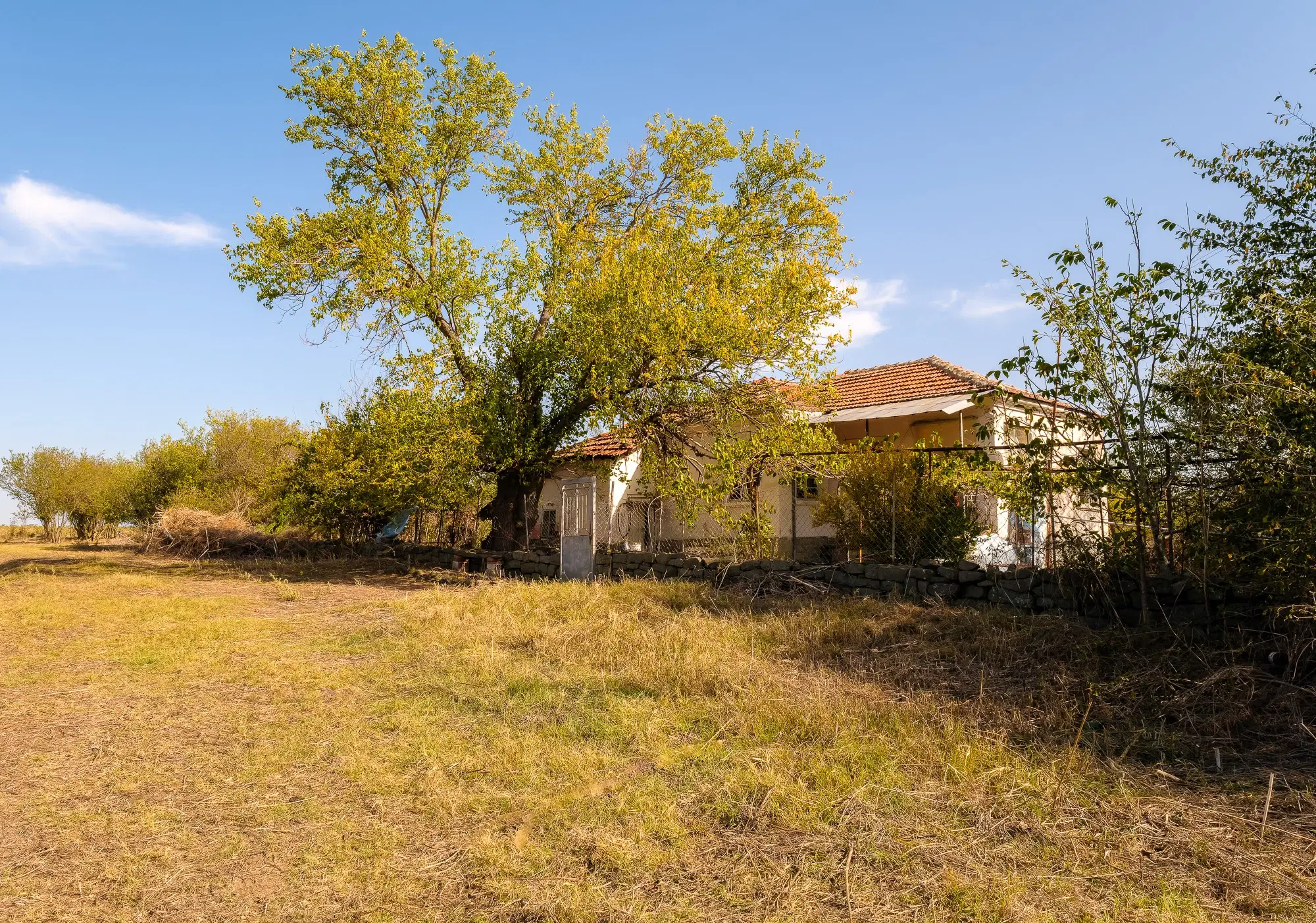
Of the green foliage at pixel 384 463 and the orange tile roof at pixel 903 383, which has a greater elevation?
the orange tile roof at pixel 903 383

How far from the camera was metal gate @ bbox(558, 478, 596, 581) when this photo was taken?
14617mm

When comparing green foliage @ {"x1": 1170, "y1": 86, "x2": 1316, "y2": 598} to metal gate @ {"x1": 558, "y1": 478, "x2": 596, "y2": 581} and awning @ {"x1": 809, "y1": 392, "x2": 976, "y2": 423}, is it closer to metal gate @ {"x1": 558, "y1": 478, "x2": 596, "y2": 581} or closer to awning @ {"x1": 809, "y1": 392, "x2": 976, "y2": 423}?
awning @ {"x1": 809, "y1": 392, "x2": 976, "y2": 423}

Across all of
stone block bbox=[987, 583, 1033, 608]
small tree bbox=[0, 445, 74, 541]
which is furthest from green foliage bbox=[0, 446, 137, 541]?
stone block bbox=[987, 583, 1033, 608]

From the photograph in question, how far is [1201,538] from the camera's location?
23.7 feet

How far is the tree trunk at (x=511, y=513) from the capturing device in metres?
17.8

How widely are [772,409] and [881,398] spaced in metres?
4.38

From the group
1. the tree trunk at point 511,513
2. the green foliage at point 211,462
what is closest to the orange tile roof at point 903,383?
the tree trunk at point 511,513

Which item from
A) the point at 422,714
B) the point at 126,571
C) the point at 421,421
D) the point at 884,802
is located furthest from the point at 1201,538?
the point at 126,571

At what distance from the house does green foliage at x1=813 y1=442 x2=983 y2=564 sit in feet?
1.32

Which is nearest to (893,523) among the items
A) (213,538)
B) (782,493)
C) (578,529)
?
(578,529)

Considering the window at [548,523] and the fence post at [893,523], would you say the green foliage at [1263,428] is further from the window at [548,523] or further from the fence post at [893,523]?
the window at [548,523]

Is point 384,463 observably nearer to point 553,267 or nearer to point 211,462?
point 553,267

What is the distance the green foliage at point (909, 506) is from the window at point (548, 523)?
12.1 metres

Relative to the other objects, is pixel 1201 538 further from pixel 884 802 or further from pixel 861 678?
pixel 884 802
